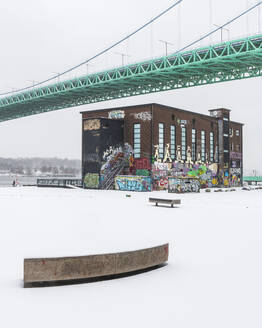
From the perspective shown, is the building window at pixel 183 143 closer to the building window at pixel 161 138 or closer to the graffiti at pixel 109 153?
the building window at pixel 161 138

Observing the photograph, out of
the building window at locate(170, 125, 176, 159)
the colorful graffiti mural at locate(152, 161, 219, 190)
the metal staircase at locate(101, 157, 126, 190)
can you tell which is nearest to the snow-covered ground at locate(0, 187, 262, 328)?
the colorful graffiti mural at locate(152, 161, 219, 190)

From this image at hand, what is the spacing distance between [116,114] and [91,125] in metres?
3.23

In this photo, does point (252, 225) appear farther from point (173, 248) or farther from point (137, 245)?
point (137, 245)

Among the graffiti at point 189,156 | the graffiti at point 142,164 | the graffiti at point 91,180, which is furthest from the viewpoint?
the graffiti at point 189,156

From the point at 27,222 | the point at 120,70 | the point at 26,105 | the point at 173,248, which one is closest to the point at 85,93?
the point at 120,70

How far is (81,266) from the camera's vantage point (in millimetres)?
5773

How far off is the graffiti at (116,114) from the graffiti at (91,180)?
713cm

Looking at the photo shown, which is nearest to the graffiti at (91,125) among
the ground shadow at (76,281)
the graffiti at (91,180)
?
the graffiti at (91,180)

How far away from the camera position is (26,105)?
3073 inches

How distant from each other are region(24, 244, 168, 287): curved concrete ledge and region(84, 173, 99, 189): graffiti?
33.6 m

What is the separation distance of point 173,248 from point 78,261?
344 centimetres

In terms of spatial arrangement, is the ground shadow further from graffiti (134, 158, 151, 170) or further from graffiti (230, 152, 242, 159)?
graffiti (230, 152, 242, 159)

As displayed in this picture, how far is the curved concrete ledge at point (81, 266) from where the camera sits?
18.3 ft

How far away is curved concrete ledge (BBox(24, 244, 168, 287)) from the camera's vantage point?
18.3 feet
